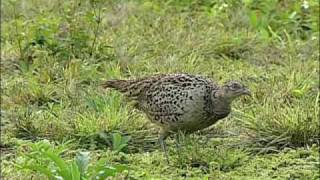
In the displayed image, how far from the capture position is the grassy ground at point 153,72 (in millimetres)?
5914

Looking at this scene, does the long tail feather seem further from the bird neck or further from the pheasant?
the bird neck

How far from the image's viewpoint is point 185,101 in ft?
19.4

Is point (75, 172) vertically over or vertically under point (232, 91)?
under

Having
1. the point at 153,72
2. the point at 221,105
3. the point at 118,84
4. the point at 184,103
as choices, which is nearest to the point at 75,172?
the point at 184,103

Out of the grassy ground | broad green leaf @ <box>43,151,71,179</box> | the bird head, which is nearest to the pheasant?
the bird head

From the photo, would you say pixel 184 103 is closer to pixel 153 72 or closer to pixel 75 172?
pixel 75 172

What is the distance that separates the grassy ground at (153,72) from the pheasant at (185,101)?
0.16 metres

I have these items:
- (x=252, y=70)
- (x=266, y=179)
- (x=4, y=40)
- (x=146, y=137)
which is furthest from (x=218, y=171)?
(x=4, y=40)

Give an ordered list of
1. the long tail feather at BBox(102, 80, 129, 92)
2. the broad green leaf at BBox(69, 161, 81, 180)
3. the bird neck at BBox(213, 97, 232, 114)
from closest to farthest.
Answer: the broad green leaf at BBox(69, 161, 81, 180) < the bird neck at BBox(213, 97, 232, 114) < the long tail feather at BBox(102, 80, 129, 92)

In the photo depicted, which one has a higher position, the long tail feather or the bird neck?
the long tail feather

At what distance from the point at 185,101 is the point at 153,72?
1796 mm

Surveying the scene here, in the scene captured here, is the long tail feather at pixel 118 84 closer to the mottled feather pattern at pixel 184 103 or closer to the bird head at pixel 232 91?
the mottled feather pattern at pixel 184 103

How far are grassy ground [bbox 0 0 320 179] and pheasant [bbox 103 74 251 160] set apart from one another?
6.2 inches

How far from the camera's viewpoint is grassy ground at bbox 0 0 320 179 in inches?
233
